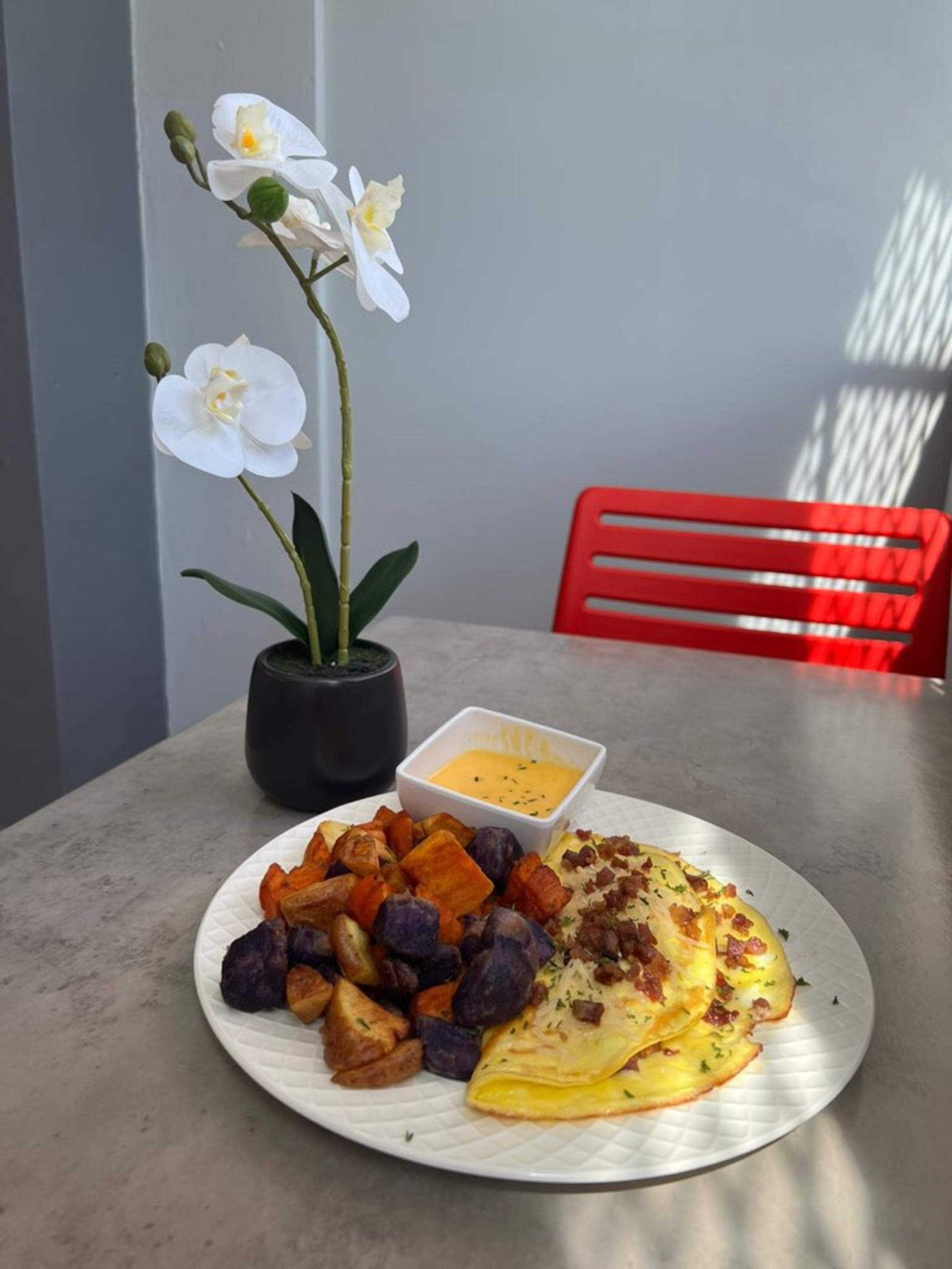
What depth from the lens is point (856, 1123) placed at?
58 cm

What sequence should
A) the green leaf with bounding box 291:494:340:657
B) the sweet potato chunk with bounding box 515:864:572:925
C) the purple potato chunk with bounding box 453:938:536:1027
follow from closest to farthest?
the purple potato chunk with bounding box 453:938:536:1027, the sweet potato chunk with bounding box 515:864:572:925, the green leaf with bounding box 291:494:340:657

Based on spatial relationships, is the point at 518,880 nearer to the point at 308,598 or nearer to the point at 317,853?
the point at 317,853

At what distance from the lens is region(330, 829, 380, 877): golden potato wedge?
2.32 feet

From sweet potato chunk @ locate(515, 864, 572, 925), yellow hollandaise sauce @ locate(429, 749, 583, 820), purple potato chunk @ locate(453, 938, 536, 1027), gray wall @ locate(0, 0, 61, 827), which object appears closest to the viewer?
purple potato chunk @ locate(453, 938, 536, 1027)

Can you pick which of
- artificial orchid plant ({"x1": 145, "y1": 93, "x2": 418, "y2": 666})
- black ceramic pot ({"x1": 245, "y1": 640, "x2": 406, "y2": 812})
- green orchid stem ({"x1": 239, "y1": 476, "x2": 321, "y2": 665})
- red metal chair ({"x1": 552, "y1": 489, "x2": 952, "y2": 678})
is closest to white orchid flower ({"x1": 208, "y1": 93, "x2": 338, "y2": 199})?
artificial orchid plant ({"x1": 145, "y1": 93, "x2": 418, "y2": 666})

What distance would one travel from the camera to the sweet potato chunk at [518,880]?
0.71m

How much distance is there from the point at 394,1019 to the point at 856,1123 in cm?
28

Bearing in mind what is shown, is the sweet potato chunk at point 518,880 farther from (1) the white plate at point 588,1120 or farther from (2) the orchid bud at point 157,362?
(2) the orchid bud at point 157,362

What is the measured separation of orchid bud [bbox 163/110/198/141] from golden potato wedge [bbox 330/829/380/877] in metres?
0.55

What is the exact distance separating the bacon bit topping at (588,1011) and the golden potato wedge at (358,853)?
0.59 feet

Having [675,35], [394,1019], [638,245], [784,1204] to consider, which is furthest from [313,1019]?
[675,35]

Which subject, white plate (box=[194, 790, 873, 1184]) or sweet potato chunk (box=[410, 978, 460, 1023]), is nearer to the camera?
white plate (box=[194, 790, 873, 1184])

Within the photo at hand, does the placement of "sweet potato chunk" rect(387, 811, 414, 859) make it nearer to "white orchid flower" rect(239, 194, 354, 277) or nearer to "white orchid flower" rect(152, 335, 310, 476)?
"white orchid flower" rect(152, 335, 310, 476)

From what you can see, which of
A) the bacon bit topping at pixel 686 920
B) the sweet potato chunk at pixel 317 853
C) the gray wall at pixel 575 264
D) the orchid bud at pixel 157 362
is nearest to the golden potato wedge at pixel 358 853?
the sweet potato chunk at pixel 317 853
